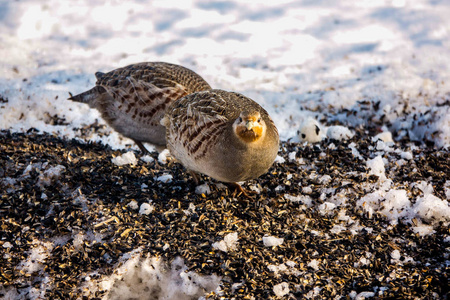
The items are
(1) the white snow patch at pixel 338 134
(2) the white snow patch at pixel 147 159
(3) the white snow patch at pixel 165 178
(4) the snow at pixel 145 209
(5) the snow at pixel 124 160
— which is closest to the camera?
(4) the snow at pixel 145 209

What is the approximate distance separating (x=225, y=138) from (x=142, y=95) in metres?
1.95

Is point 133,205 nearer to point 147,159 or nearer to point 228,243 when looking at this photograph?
point 228,243

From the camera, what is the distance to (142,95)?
5.04m

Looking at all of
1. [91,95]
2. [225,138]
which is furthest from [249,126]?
[91,95]

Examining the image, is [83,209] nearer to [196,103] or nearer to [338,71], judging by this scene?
[196,103]

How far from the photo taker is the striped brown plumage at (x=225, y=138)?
3387 millimetres

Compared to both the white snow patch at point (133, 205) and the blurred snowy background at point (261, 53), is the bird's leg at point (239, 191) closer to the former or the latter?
the white snow patch at point (133, 205)

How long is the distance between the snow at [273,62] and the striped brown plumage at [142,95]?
0.43 metres

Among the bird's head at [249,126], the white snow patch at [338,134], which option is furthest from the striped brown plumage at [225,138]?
the white snow patch at [338,134]

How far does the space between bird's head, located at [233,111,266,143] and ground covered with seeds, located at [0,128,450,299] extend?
737 mm

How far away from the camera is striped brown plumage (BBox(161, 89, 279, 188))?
3387 millimetres

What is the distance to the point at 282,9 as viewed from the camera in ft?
33.0

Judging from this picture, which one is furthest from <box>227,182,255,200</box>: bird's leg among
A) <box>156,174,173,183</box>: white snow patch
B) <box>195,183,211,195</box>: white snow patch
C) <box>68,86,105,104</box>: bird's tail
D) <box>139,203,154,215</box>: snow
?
<box>68,86,105,104</box>: bird's tail

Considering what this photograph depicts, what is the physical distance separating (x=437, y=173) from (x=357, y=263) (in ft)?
5.59
